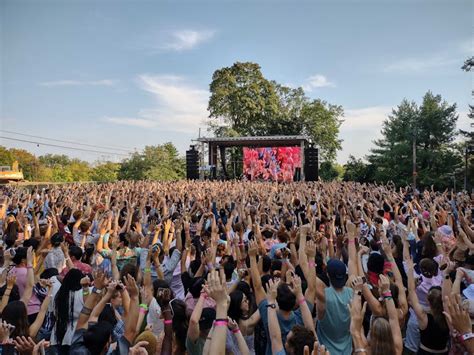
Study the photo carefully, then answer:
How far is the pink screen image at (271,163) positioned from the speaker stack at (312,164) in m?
2.55

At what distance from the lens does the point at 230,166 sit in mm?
Answer: 41094

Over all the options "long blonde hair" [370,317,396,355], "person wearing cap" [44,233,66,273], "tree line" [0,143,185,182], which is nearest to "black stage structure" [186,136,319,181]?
"tree line" [0,143,185,182]

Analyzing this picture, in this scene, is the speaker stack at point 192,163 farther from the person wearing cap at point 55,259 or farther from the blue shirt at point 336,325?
the blue shirt at point 336,325

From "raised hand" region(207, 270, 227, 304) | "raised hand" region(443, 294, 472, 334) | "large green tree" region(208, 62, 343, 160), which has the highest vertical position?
"large green tree" region(208, 62, 343, 160)

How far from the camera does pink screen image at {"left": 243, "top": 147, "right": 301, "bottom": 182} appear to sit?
97.7ft

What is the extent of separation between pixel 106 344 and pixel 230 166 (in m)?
38.9

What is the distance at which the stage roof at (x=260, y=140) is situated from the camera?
2761 cm

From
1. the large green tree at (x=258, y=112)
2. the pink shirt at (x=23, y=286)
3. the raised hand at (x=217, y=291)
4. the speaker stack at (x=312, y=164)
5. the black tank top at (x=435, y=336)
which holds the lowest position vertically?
the black tank top at (x=435, y=336)

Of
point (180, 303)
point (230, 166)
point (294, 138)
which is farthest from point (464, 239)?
point (230, 166)

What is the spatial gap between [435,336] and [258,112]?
132 feet

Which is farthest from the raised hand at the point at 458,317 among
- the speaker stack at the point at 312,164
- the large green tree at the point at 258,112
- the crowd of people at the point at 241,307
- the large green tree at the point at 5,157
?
the large green tree at the point at 5,157

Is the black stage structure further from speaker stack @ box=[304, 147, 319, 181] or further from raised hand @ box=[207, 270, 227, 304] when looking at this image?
raised hand @ box=[207, 270, 227, 304]

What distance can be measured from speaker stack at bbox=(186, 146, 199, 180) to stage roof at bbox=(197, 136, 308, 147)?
168 cm

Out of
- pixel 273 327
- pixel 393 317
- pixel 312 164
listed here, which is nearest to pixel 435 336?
pixel 393 317
